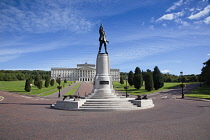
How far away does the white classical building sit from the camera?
143 metres

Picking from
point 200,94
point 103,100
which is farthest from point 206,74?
point 103,100

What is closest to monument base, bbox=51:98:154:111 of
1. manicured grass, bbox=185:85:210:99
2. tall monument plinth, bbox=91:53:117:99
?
tall monument plinth, bbox=91:53:117:99

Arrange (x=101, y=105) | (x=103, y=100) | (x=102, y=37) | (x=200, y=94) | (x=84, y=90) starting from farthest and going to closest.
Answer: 1. (x=84, y=90)
2. (x=200, y=94)
3. (x=102, y=37)
4. (x=103, y=100)
5. (x=101, y=105)

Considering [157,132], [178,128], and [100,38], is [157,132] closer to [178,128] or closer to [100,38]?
[178,128]

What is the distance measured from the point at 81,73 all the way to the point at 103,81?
125 m

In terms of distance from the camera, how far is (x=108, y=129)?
8383 millimetres

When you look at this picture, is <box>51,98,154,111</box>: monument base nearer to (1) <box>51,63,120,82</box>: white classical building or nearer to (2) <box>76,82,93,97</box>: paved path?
(2) <box>76,82,93,97</box>: paved path

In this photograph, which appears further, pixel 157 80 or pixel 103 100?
pixel 157 80

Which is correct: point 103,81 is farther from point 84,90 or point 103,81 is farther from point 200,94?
point 84,90

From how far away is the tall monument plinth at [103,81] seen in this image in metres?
19.4

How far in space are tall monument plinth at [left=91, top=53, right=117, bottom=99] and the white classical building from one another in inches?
4678

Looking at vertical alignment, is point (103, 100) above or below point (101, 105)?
above

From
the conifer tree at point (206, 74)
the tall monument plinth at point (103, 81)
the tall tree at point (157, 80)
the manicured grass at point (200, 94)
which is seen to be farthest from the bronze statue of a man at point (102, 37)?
the conifer tree at point (206, 74)

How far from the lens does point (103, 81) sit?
20766 millimetres
